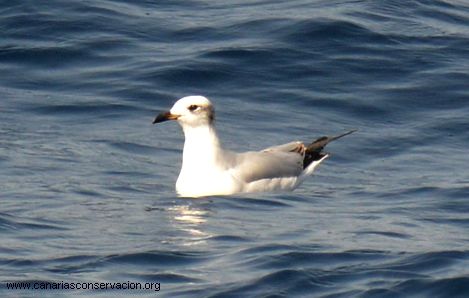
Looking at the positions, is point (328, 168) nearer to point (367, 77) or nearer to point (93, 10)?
point (367, 77)

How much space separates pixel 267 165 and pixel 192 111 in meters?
0.82

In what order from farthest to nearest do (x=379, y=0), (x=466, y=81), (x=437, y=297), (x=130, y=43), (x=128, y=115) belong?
(x=379, y=0), (x=130, y=43), (x=466, y=81), (x=128, y=115), (x=437, y=297)

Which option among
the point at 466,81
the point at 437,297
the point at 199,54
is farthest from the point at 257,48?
the point at 437,297

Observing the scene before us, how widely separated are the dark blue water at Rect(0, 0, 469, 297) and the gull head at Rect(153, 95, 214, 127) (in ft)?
2.15

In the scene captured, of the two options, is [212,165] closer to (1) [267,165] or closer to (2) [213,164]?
(2) [213,164]

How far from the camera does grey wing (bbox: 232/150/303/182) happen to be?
13086mm

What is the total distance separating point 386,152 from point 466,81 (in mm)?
2882

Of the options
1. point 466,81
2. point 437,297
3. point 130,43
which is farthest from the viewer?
point 130,43

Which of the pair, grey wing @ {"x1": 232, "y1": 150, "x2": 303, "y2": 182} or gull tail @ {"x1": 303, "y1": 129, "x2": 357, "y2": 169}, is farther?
gull tail @ {"x1": 303, "y1": 129, "x2": 357, "y2": 169}

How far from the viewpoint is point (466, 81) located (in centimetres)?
1773

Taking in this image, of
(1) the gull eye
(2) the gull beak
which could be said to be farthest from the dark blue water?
(1) the gull eye

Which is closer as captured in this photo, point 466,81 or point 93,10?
point 466,81

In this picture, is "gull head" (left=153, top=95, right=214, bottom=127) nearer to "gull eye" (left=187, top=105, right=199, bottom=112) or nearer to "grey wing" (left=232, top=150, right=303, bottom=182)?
"gull eye" (left=187, top=105, right=199, bottom=112)

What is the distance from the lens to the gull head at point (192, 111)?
1312cm
